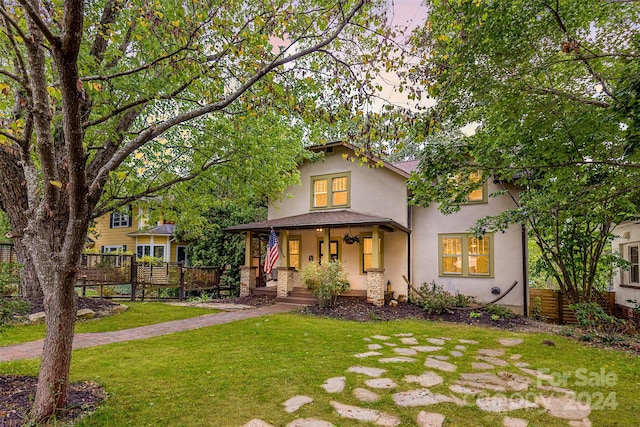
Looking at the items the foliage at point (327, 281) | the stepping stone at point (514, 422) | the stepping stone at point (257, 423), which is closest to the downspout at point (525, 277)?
the foliage at point (327, 281)

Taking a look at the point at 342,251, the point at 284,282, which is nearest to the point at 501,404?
the point at 284,282

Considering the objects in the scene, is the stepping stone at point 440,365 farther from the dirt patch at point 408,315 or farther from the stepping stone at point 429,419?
the dirt patch at point 408,315

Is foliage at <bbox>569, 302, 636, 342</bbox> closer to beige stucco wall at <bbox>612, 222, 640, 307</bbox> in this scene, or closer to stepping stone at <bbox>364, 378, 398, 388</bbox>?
beige stucco wall at <bbox>612, 222, 640, 307</bbox>

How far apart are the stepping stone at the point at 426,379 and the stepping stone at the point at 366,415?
1.12 m

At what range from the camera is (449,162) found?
6727mm

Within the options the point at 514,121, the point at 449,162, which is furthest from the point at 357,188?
the point at 514,121

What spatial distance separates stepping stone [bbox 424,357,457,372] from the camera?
5.12 metres

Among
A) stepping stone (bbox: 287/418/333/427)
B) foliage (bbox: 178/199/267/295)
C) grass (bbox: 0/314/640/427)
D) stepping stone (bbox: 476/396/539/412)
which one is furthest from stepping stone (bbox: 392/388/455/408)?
foliage (bbox: 178/199/267/295)

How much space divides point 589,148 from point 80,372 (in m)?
8.40

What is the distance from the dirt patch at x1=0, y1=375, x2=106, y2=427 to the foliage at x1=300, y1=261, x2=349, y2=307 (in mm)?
6833

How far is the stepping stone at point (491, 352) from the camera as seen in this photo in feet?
19.8

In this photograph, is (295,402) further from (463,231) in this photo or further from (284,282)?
(463,231)

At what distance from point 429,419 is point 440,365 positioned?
2.04 meters

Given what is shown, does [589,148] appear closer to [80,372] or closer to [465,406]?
[465,406]
